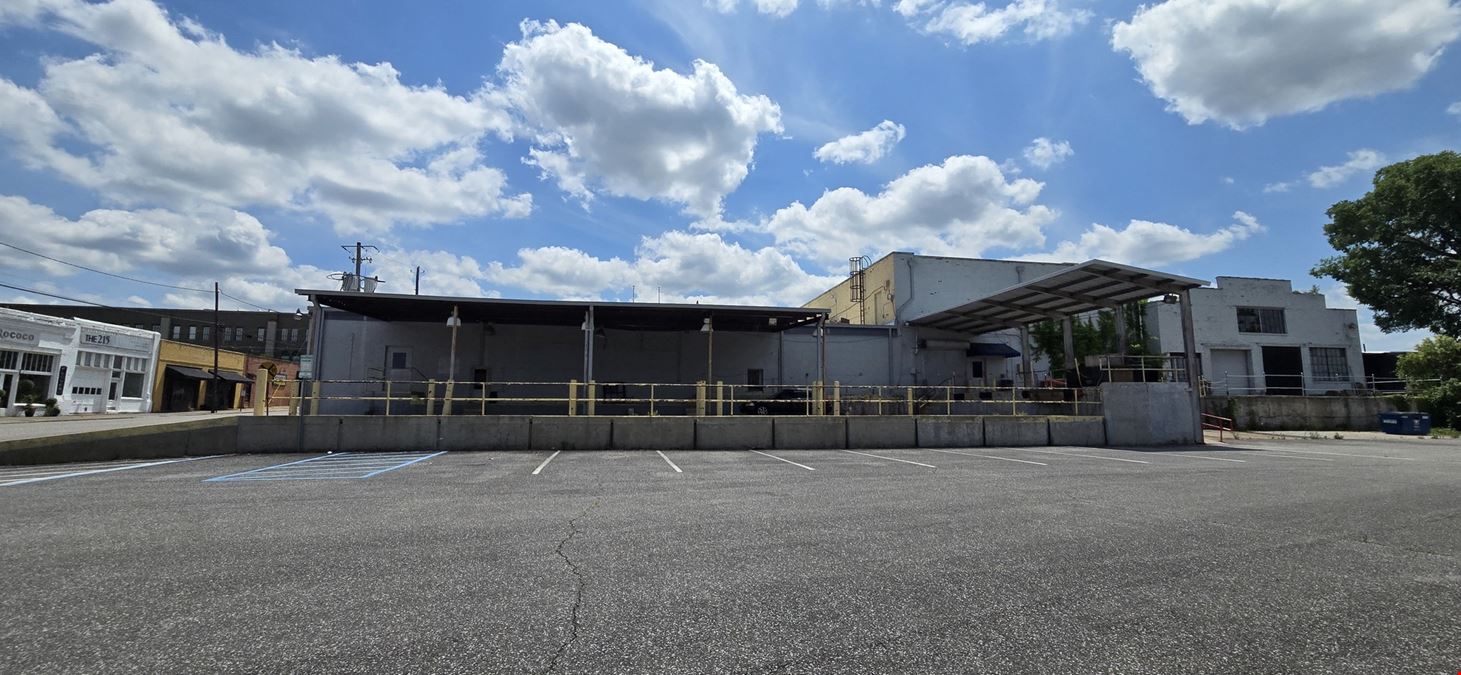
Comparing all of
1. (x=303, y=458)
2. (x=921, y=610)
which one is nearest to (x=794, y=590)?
(x=921, y=610)

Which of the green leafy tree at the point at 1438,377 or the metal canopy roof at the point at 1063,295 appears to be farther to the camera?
the green leafy tree at the point at 1438,377

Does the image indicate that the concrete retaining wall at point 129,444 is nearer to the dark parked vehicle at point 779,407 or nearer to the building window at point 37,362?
the dark parked vehicle at point 779,407

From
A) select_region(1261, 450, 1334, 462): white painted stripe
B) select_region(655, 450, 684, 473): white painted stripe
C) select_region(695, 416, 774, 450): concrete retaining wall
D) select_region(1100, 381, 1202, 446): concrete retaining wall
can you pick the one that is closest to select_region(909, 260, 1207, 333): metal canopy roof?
select_region(1100, 381, 1202, 446): concrete retaining wall

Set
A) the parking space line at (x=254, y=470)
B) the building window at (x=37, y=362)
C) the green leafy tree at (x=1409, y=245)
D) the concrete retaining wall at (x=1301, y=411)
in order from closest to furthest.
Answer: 1. the parking space line at (x=254, y=470)
2. the concrete retaining wall at (x=1301, y=411)
3. the building window at (x=37, y=362)
4. the green leafy tree at (x=1409, y=245)

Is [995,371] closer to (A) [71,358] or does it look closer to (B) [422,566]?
(B) [422,566]

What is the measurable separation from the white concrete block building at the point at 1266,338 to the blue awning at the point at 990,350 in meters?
11.2

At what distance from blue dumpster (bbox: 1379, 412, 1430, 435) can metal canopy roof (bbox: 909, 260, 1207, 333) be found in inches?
539

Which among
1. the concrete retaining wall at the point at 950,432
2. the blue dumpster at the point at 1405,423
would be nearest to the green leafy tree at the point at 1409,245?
the blue dumpster at the point at 1405,423

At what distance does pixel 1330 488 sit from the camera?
9.63m

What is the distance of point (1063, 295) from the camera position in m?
23.6

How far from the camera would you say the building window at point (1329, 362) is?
37.8 m

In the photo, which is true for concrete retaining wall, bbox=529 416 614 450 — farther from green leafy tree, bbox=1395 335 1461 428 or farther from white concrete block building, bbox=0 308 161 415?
green leafy tree, bbox=1395 335 1461 428

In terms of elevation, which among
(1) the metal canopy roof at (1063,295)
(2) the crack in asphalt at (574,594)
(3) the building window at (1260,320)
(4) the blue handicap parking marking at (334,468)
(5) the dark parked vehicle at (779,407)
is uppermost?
(3) the building window at (1260,320)

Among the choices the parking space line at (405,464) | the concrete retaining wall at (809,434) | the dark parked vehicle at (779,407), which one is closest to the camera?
the parking space line at (405,464)
